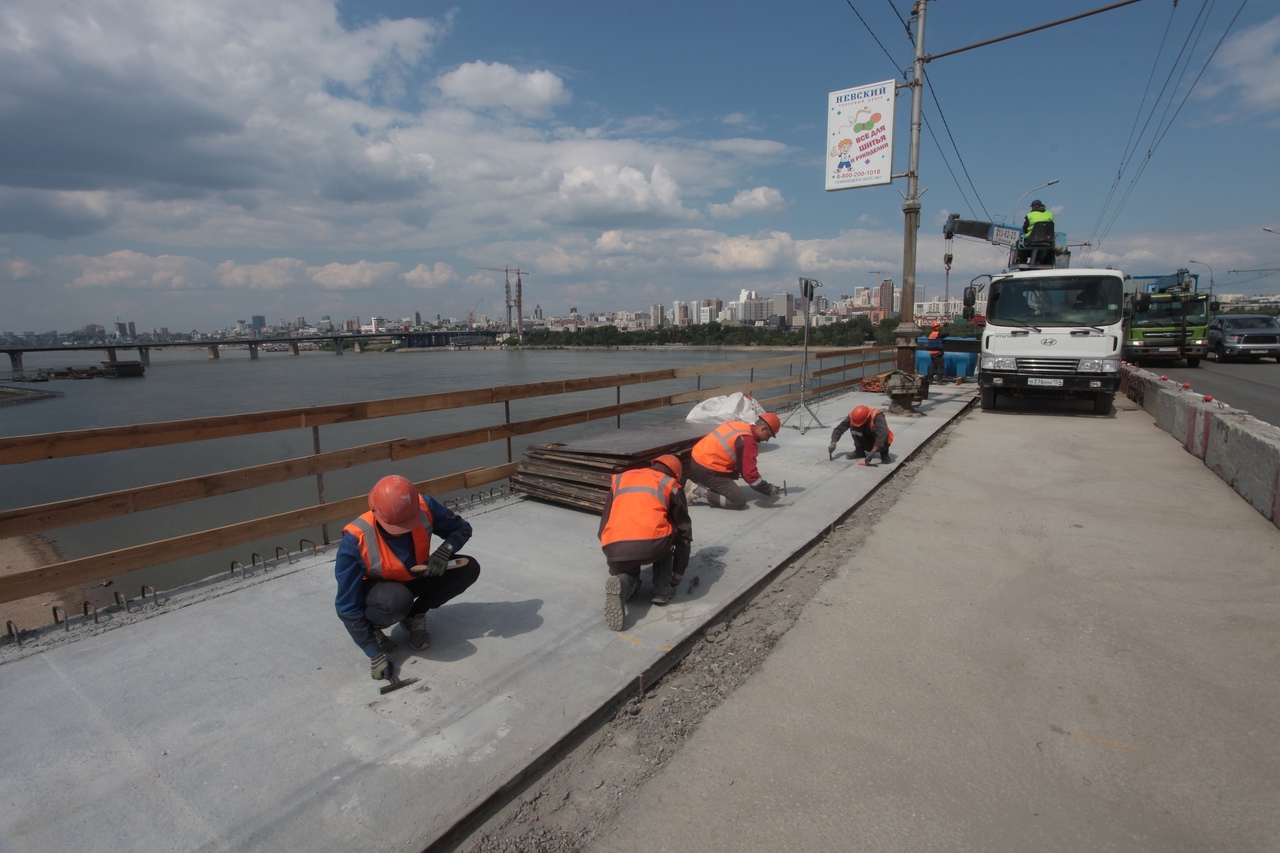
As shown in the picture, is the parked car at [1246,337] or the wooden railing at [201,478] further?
the parked car at [1246,337]

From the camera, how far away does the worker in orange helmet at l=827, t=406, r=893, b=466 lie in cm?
754

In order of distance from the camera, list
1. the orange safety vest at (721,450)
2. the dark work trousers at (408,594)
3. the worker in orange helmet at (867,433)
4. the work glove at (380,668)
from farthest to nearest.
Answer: the worker in orange helmet at (867,433)
the orange safety vest at (721,450)
the dark work trousers at (408,594)
the work glove at (380,668)

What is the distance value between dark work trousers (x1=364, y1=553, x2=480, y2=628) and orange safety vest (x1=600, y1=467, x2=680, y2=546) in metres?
0.84

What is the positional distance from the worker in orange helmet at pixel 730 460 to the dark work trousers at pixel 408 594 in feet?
9.20

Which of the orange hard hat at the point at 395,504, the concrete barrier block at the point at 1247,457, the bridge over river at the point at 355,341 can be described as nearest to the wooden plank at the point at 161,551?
the orange hard hat at the point at 395,504

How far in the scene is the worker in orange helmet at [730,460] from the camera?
227 inches

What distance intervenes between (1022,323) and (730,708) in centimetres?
1166

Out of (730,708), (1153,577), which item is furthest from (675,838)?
(1153,577)

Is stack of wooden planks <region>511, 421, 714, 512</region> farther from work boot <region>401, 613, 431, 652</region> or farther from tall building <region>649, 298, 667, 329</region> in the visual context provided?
tall building <region>649, 298, 667, 329</region>

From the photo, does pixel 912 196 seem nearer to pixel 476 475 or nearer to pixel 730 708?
pixel 476 475

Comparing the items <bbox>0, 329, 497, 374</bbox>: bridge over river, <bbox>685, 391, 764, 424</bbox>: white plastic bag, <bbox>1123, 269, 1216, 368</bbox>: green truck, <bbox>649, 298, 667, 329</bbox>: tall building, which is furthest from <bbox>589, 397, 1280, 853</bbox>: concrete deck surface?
<bbox>649, 298, 667, 329</bbox>: tall building

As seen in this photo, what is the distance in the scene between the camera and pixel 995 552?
198 inches

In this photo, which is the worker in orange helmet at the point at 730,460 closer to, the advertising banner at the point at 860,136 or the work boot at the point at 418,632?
the work boot at the point at 418,632

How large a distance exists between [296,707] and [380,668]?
37cm
